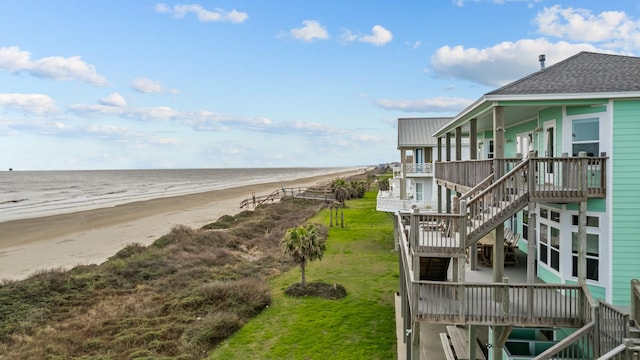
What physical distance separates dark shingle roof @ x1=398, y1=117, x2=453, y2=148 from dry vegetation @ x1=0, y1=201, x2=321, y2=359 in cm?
1230

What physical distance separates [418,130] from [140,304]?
21.9m

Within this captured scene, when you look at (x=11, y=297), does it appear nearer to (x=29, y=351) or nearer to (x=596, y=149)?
(x=29, y=351)

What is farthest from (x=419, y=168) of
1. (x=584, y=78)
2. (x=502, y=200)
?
(x=502, y=200)

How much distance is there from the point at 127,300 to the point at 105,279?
137 inches

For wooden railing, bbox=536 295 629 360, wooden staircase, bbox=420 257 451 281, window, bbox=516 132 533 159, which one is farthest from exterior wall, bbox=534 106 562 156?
wooden staircase, bbox=420 257 451 281

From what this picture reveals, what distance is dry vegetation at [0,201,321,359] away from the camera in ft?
49.0

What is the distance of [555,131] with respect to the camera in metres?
11.1

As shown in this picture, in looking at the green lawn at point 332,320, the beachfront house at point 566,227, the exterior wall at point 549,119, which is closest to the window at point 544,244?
the beachfront house at point 566,227

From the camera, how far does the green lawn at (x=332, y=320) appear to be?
563 inches

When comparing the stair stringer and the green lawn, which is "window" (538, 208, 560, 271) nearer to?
the stair stringer

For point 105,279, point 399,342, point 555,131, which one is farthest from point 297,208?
point 555,131

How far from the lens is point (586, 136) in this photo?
999cm

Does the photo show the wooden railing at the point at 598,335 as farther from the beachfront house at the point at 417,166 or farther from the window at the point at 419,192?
the window at the point at 419,192

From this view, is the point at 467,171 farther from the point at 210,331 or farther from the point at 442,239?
the point at 210,331
